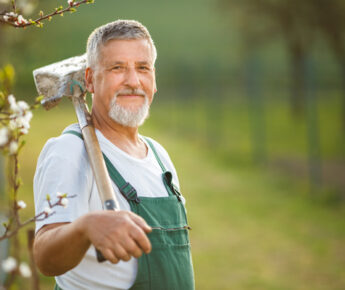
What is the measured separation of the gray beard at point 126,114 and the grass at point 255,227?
0.62 meters

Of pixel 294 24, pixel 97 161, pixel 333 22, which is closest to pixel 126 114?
pixel 97 161

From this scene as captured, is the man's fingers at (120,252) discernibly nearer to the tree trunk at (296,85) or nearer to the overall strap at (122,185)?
the overall strap at (122,185)

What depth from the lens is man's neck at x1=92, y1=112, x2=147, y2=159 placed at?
216cm

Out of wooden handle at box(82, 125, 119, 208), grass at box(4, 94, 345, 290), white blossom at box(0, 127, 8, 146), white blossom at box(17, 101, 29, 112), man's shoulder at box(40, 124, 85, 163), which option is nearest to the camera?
white blossom at box(0, 127, 8, 146)

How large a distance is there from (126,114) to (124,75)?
16cm

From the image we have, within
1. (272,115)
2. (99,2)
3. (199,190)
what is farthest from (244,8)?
(99,2)

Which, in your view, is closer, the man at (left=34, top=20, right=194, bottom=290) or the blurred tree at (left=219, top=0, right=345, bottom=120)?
the man at (left=34, top=20, right=194, bottom=290)

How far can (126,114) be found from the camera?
7.03 ft

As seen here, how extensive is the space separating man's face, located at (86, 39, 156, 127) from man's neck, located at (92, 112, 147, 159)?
3 cm

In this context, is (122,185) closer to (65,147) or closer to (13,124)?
(65,147)

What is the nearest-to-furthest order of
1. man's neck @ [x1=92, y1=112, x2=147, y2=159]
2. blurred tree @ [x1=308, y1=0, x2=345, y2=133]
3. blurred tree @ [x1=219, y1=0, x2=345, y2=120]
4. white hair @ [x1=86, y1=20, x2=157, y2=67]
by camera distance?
white hair @ [x1=86, y1=20, x2=157, y2=67] < man's neck @ [x1=92, y1=112, x2=147, y2=159] < blurred tree @ [x1=308, y1=0, x2=345, y2=133] < blurred tree @ [x1=219, y1=0, x2=345, y2=120]

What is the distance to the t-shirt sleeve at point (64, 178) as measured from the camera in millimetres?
1760

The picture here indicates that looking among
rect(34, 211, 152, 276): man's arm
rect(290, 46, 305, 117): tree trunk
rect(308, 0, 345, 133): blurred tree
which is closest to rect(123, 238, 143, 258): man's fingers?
rect(34, 211, 152, 276): man's arm

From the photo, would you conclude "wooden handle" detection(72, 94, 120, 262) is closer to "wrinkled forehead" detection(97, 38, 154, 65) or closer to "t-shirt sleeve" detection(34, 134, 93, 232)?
"t-shirt sleeve" detection(34, 134, 93, 232)
